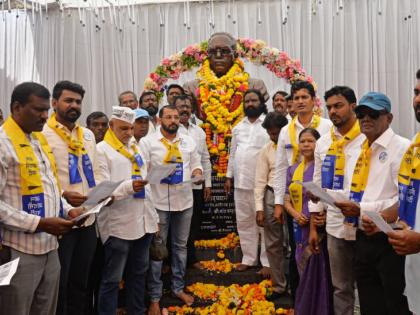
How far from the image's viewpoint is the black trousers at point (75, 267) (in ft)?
10.2

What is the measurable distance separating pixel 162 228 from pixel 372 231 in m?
2.10

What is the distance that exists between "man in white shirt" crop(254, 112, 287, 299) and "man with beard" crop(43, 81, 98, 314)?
1.71 m

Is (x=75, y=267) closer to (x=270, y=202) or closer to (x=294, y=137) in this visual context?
(x=270, y=202)

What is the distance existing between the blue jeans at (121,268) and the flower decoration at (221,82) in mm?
2084

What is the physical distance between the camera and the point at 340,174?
3094 millimetres

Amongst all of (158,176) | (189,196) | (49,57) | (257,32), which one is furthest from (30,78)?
(158,176)

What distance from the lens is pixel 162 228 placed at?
4.18 metres

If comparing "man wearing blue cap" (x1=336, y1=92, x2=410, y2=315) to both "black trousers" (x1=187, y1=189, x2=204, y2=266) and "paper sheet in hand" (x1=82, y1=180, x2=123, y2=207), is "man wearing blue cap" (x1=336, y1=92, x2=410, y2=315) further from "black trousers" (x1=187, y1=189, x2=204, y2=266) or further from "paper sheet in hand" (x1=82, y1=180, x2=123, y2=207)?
"black trousers" (x1=187, y1=189, x2=204, y2=266)

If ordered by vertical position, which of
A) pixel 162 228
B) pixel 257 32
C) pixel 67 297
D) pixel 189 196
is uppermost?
pixel 257 32

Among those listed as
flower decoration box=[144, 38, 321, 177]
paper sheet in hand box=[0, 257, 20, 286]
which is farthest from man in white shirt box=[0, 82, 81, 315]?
flower decoration box=[144, 38, 321, 177]

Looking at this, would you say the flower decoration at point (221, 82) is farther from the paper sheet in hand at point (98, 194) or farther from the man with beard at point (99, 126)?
the paper sheet in hand at point (98, 194)

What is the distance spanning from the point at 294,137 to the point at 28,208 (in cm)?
233

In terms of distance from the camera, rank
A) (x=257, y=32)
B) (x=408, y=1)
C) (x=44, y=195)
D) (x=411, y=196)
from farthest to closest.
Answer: (x=257, y=32) < (x=408, y=1) < (x=44, y=195) < (x=411, y=196)

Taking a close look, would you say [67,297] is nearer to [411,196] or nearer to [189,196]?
[189,196]
